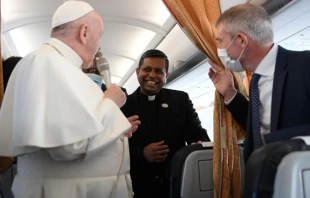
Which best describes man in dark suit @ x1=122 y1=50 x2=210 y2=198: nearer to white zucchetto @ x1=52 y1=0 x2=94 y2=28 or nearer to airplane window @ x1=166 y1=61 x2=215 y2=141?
white zucchetto @ x1=52 y1=0 x2=94 y2=28

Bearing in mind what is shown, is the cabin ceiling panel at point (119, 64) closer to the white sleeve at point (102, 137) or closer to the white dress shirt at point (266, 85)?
the white dress shirt at point (266, 85)

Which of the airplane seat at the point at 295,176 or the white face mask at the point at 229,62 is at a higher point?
the white face mask at the point at 229,62

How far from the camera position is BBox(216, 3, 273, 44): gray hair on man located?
81.7 inches

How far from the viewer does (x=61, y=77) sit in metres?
1.53

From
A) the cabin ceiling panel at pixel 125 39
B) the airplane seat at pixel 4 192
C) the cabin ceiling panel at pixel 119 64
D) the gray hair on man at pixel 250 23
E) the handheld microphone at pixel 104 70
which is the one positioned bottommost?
the airplane seat at pixel 4 192

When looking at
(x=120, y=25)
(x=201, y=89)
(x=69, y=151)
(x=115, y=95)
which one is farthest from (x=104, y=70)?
(x=201, y=89)

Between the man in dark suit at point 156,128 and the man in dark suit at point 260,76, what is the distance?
66 centimetres

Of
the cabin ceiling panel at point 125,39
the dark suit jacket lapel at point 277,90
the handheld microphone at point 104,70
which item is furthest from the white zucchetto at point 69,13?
the cabin ceiling panel at point 125,39

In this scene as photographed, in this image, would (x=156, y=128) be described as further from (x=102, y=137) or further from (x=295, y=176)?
(x=295, y=176)

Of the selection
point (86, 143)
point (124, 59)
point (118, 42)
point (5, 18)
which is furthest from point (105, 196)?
point (124, 59)

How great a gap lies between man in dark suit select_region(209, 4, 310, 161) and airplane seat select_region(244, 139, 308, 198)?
708 millimetres

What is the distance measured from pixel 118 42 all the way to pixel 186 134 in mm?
3490

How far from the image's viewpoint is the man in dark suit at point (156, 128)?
2666mm

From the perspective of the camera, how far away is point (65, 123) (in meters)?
1.45
